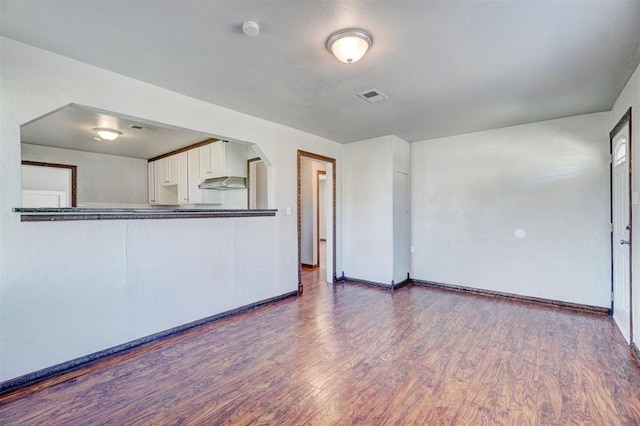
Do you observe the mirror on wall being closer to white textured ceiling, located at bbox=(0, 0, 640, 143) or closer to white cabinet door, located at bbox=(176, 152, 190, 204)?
white cabinet door, located at bbox=(176, 152, 190, 204)

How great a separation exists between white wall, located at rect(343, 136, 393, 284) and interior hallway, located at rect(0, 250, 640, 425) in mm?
1440

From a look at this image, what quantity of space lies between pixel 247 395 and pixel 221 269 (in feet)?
5.39

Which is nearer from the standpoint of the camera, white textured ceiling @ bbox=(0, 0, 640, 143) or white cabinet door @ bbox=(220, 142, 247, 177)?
white textured ceiling @ bbox=(0, 0, 640, 143)

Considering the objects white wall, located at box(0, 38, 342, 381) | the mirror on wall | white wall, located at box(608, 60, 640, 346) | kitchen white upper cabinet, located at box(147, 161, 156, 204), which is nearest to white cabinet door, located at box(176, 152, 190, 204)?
the mirror on wall

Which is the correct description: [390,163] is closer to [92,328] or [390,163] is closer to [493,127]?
[493,127]

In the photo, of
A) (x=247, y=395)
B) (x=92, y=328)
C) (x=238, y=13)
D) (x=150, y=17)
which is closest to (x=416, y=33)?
(x=238, y=13)

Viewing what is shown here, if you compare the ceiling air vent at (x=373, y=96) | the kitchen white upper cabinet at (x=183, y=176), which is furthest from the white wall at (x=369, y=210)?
the kitchen white upper cabinet at (x=183, y=176)

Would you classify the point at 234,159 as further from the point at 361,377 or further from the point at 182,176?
the point at 361,377

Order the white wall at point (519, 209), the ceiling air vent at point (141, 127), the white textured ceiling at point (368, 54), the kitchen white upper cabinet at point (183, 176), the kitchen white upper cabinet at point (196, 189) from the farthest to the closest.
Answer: the kitchen white upper cabinet at point (183, 176), the kitchen white upper cabinet at point (196, 189), the ceiling air vent at point (141, 127), the white wall at point (519, 209), the white textured ceiling at point (368, 54)

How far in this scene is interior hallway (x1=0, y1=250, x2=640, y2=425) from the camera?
5.92ft

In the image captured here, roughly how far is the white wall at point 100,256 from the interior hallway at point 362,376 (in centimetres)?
26

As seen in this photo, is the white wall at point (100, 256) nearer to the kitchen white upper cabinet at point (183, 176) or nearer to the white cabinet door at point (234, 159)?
the white cabinet door at point (234, 159)

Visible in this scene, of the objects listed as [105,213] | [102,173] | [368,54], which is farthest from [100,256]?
[102,173]

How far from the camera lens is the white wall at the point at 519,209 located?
11.8 feet
